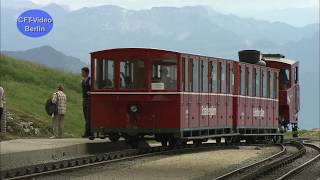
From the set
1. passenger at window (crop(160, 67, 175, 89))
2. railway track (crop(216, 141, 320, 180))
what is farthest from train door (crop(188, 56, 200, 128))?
railway track (crop(216, 141, 320, 180))

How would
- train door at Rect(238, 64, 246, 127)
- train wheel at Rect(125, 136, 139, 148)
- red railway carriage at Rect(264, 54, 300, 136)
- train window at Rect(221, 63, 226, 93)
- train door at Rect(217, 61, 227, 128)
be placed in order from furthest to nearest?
red railway carriage at Rect(264, 54, 300, 136), train door at Rect(238, 64, 246, 127), train window at Rect(221, 63, 226, 93), train door at Rect(217, 61, 227, 128), train wheel at Rect(125, 136, 139, 148)

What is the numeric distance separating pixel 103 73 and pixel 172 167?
5.01 meters

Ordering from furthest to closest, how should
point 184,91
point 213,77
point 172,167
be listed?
point 213,77 → point 184,91 → point 172,167

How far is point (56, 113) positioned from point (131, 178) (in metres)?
8.49

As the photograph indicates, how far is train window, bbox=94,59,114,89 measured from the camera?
69.1ft

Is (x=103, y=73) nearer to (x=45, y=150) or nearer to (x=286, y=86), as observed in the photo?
(x=45, y=150)

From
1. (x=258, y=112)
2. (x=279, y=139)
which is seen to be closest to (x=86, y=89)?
(x=258, y=112)

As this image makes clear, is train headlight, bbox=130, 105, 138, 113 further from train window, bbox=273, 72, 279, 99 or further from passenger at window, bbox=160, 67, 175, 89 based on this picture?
train window, bbox=273, 72, 279, 99

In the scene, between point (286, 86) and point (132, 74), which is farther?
point (286, 86)

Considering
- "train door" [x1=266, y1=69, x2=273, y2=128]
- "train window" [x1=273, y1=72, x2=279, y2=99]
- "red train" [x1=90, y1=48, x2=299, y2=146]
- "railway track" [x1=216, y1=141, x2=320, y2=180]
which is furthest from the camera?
Answer: "train window" [x1=273, y1=72, x2=279, y2=99]

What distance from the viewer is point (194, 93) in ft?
70.9

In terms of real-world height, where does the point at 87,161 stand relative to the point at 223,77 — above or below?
below

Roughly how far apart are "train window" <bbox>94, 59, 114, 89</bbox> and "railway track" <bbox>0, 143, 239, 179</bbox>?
1.99 metres

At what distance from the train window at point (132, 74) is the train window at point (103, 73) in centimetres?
34
